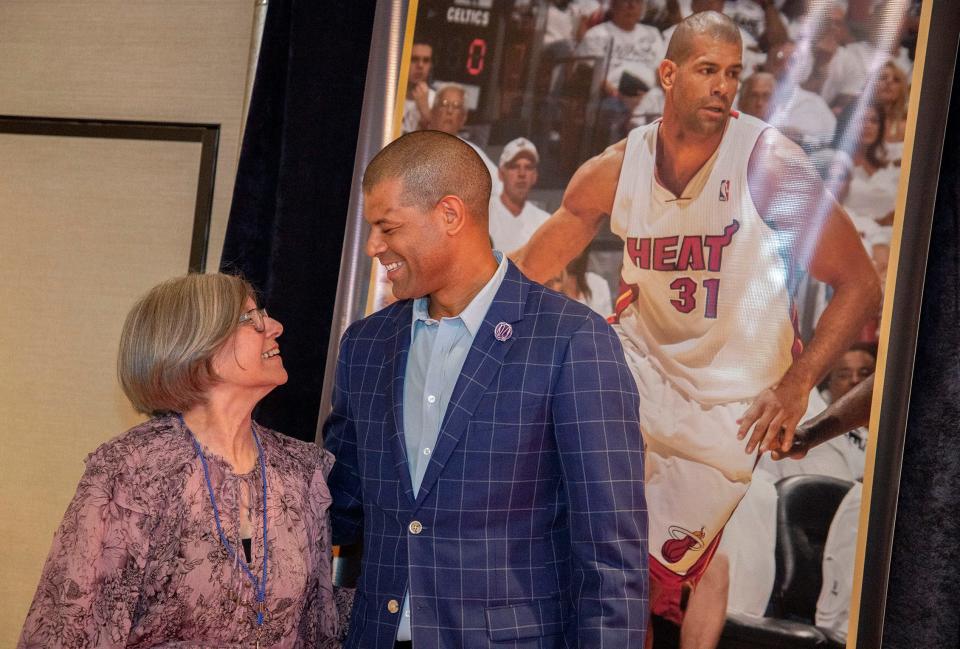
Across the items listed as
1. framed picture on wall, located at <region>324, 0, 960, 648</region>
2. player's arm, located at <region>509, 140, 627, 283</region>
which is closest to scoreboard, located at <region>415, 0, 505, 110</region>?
framed picture on wall, located at <region>324, 0, 960, 648</region>

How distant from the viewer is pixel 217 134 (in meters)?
3.47

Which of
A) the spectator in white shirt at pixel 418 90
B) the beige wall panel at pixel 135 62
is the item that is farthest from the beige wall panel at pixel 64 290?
the spectator in white shirt at pixel 418 90

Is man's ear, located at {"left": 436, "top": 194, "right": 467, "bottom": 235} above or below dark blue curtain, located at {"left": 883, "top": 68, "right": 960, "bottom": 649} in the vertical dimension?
above

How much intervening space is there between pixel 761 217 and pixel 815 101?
32 cm

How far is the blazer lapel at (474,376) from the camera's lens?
1.85 m

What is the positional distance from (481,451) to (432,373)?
225 mm

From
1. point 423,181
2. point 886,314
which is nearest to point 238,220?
point 423,181

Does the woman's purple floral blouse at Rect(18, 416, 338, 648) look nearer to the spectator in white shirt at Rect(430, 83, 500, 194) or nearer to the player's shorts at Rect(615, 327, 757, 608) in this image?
the player's shorts at Rect(615, 327, 757, 608)

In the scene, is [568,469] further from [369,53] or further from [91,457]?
[369,53]

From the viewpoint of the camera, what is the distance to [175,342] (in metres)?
2.01

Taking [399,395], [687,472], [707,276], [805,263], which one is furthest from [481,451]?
[805,263]

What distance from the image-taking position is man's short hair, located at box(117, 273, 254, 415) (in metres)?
2.00

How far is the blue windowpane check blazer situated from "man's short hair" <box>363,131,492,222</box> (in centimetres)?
26

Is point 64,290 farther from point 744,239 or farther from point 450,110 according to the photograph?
point 744,239
